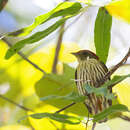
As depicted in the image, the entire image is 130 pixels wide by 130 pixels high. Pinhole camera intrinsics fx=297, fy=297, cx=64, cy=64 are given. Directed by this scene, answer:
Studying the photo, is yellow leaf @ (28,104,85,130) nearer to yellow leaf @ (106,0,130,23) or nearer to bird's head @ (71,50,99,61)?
bird's head @ (71,50,99,61)

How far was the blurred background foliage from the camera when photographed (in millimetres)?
1127

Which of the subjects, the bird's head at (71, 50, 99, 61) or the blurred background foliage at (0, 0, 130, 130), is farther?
the blurred background foliage at (0, 0, 130, 130)

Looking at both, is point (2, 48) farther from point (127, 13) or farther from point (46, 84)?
point (127, 13)

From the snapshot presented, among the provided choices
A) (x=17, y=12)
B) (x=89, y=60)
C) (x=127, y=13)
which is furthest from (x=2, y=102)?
(x=127, y=13)

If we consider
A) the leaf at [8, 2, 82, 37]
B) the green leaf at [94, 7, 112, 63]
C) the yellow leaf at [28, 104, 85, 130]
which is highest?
the leaf at [8, 2, 82, 37]

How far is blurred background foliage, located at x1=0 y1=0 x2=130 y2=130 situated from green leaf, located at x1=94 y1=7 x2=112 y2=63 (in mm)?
240

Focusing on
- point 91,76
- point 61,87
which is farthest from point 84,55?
point 61,87

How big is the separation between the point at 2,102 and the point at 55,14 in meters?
0.84

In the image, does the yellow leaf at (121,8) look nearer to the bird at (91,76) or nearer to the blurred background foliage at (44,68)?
the bird at (91,76)

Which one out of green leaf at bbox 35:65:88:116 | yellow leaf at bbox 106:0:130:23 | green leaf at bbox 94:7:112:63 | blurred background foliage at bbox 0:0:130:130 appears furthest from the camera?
blurred background foliage at bbox 0:0:130:130

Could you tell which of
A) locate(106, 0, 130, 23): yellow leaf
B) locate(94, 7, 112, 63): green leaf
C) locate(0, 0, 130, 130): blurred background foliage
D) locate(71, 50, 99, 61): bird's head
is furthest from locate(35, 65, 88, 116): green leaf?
locate(106, 0, 130, 23): yellow leaf

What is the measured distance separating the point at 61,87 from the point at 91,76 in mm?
206

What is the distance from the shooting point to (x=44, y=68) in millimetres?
1422

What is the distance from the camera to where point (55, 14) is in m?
0.76
